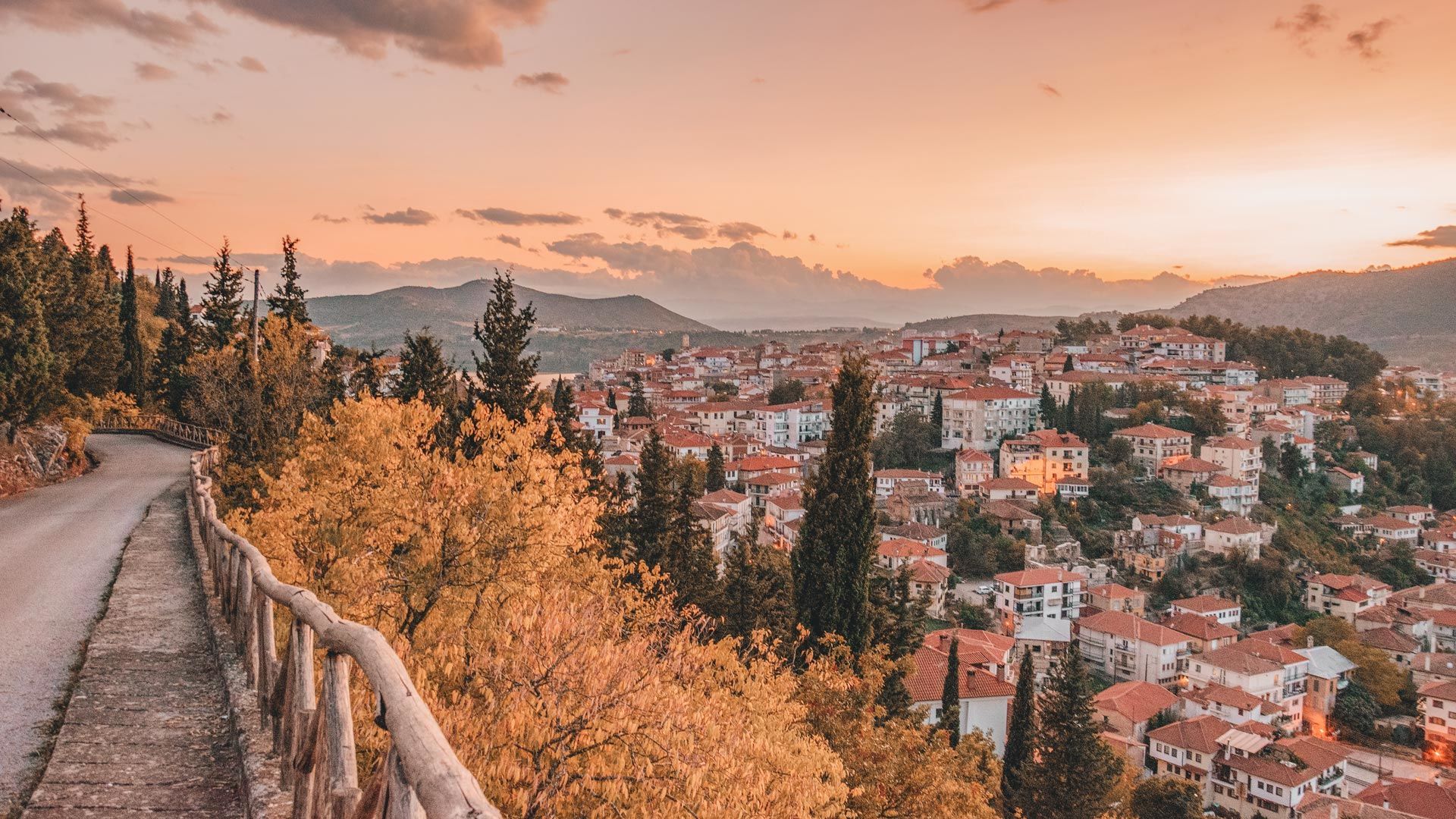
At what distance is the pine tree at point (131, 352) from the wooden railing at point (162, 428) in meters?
3.37

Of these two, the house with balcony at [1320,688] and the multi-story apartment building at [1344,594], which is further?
the multi-story apartment building at [1344,594]

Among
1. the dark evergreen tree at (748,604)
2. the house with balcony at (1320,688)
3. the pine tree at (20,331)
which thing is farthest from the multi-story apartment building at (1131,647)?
the pine tree at (20,331)

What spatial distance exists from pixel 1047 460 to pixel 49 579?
87715mm

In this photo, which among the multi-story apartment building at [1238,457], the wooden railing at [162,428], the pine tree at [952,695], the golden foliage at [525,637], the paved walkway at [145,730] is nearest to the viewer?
the paved walkway at [145,730]

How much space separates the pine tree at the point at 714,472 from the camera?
7919cm

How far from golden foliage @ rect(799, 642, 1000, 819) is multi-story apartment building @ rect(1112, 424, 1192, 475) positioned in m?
79.5

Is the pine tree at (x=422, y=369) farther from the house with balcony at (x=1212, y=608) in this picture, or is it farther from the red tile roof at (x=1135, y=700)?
the house with balcony at (x=1212, y=608)

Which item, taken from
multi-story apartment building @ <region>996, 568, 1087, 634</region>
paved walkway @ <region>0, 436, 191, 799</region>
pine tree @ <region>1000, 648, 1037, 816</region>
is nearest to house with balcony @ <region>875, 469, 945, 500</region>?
multi-story apartment building @ <region>996, 568, 1087, 634</region>

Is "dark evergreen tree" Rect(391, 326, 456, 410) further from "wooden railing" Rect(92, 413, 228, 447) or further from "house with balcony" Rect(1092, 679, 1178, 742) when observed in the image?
"house with balcony" Rect(1092, 679, 1178, 742)

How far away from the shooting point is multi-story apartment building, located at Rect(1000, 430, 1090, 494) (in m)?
87.1

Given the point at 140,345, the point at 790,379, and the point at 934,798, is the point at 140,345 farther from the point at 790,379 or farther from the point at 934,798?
the point at 790,379

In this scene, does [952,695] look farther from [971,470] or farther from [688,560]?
[971,470]

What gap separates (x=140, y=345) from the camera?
4597 centimetres

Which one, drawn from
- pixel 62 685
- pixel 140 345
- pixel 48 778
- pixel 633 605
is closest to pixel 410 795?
pixel 48 778
